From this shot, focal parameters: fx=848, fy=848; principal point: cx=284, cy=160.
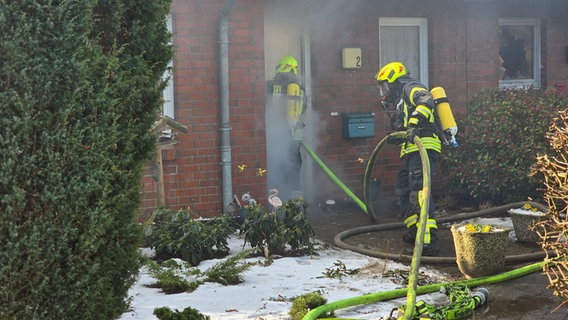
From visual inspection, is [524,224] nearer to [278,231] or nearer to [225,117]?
[278,231]

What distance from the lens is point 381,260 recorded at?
833cm

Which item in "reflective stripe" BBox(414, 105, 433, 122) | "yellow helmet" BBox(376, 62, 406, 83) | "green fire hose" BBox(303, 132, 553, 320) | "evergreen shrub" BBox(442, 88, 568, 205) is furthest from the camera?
"evergreen shrub" BBox(442, 88, 568, 205)

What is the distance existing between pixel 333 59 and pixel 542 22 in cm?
406

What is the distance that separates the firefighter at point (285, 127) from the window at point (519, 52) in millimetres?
3848

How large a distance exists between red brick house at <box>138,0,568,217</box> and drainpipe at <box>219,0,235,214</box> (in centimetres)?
1

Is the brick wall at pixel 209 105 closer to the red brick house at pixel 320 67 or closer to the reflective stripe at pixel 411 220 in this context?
the red brick house at pixel 320 67

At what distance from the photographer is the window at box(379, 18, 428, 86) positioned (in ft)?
41.0

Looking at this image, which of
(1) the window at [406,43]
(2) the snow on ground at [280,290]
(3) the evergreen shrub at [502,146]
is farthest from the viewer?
(1) the window at [406,43]

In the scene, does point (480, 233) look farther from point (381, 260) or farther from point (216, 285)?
point (216, 285)

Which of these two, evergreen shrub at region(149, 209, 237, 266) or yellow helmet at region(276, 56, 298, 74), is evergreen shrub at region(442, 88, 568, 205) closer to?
yellow helmet at region(276, 56, 298, 74)

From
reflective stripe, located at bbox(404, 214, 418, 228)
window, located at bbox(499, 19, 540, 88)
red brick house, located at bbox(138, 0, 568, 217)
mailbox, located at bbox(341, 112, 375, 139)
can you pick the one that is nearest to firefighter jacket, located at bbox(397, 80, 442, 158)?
reflective stripe, located at bbox(404, 214, 418, 228)

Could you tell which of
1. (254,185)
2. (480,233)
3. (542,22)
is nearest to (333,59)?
(254,185)

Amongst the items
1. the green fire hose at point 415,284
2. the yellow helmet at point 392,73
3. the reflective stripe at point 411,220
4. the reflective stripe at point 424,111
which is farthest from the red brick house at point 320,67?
the green fire hose at point 415,284

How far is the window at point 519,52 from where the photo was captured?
44.7 feet
